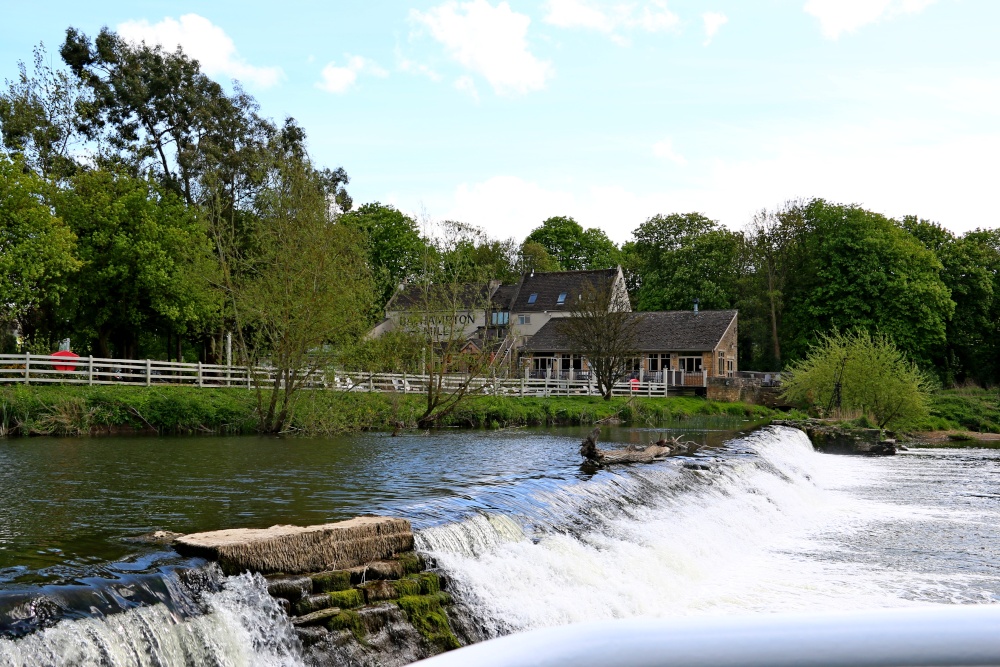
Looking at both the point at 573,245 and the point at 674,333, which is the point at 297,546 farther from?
the point at 573,245

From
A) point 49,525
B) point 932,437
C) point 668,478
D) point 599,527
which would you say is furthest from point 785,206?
point 49,525

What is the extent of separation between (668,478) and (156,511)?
9775 millimetres

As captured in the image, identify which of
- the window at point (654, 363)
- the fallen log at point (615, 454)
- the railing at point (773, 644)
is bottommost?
the fallen log at point (615, 454)

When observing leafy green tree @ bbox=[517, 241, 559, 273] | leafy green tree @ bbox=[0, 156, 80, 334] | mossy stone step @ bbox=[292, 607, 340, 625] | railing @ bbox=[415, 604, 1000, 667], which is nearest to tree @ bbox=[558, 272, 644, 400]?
leafy green tree @ bbox=[0, 156, 80, 334]

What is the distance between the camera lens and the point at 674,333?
201 feet

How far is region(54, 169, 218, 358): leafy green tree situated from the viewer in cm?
3819

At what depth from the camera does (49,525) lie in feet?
34.2

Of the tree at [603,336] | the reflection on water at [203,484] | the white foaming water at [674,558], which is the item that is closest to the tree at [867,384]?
the tree at [603,336]

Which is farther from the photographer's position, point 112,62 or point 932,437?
point 112,62

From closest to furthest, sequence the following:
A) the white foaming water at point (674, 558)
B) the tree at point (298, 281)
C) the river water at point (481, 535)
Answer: the river water at point (481, 535)
the white foaming water at point (674, 558)
the tree at point (298, 281)

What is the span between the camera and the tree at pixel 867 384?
1528 inches

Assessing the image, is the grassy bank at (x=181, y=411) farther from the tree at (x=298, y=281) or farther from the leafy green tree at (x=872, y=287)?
the leafy green tree at (x=872, y=287)

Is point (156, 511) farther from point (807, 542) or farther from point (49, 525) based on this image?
point (807, 542)

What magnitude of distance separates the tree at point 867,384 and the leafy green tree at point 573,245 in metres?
48.6
